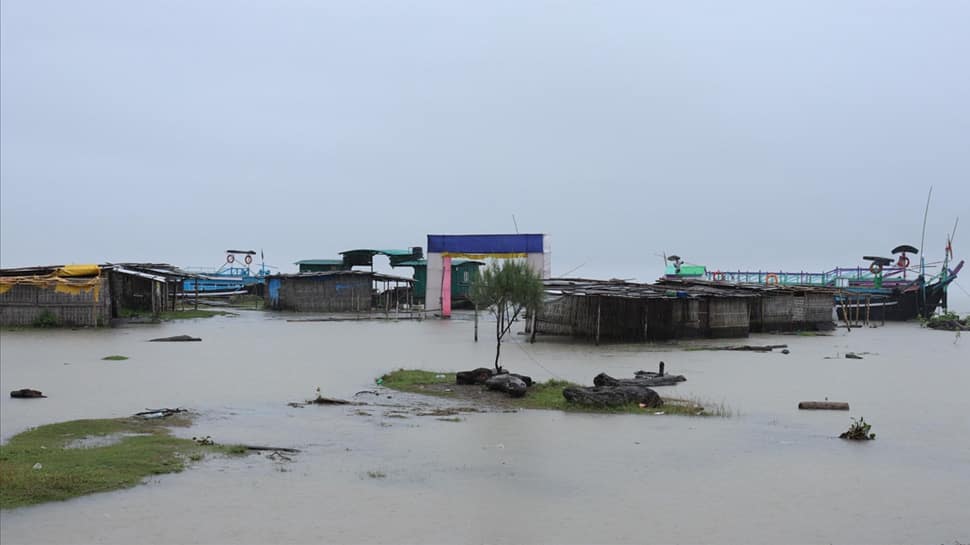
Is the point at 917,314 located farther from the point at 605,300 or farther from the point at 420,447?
the point at 420,447

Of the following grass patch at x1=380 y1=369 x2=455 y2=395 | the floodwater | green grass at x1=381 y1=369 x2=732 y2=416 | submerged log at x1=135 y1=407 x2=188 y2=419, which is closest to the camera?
the floodwater

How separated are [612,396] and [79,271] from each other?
66.7ft

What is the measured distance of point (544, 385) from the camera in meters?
14.7

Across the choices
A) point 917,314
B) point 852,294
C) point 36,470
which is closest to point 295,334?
point 36,470

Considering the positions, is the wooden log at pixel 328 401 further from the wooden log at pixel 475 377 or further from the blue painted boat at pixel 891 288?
the blue painted boat at pixel 891 288

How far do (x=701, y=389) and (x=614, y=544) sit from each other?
30.5ft

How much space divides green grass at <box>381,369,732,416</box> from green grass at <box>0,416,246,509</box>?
5021mm

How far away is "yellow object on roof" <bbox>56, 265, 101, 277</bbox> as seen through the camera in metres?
26.0

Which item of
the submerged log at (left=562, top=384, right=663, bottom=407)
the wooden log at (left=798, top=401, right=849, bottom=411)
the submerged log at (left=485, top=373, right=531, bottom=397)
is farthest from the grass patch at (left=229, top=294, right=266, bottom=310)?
the wooden log at (left=798, top=401, right=849, bottom=411)

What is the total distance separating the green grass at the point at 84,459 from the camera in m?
7.09

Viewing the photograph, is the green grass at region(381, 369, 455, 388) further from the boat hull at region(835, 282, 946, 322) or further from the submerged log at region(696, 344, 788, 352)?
the boat hull at region(835, 282, 946, 322)

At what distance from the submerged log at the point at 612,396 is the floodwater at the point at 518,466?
49 cm

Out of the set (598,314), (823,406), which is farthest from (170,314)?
(823,406)

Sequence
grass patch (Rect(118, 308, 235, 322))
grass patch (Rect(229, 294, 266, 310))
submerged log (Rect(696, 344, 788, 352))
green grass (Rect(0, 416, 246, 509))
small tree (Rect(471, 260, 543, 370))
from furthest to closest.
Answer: grass patch (Rect(229, 294, 266, 310)) < grass patch (Rect(118, 308, 235, 322)) < submerged log (Rect(696, 344, 788, 352)) < small tree (Rect(471, 260, 543, 370)) < green grass (Rect(0, 416, 246, 509))
